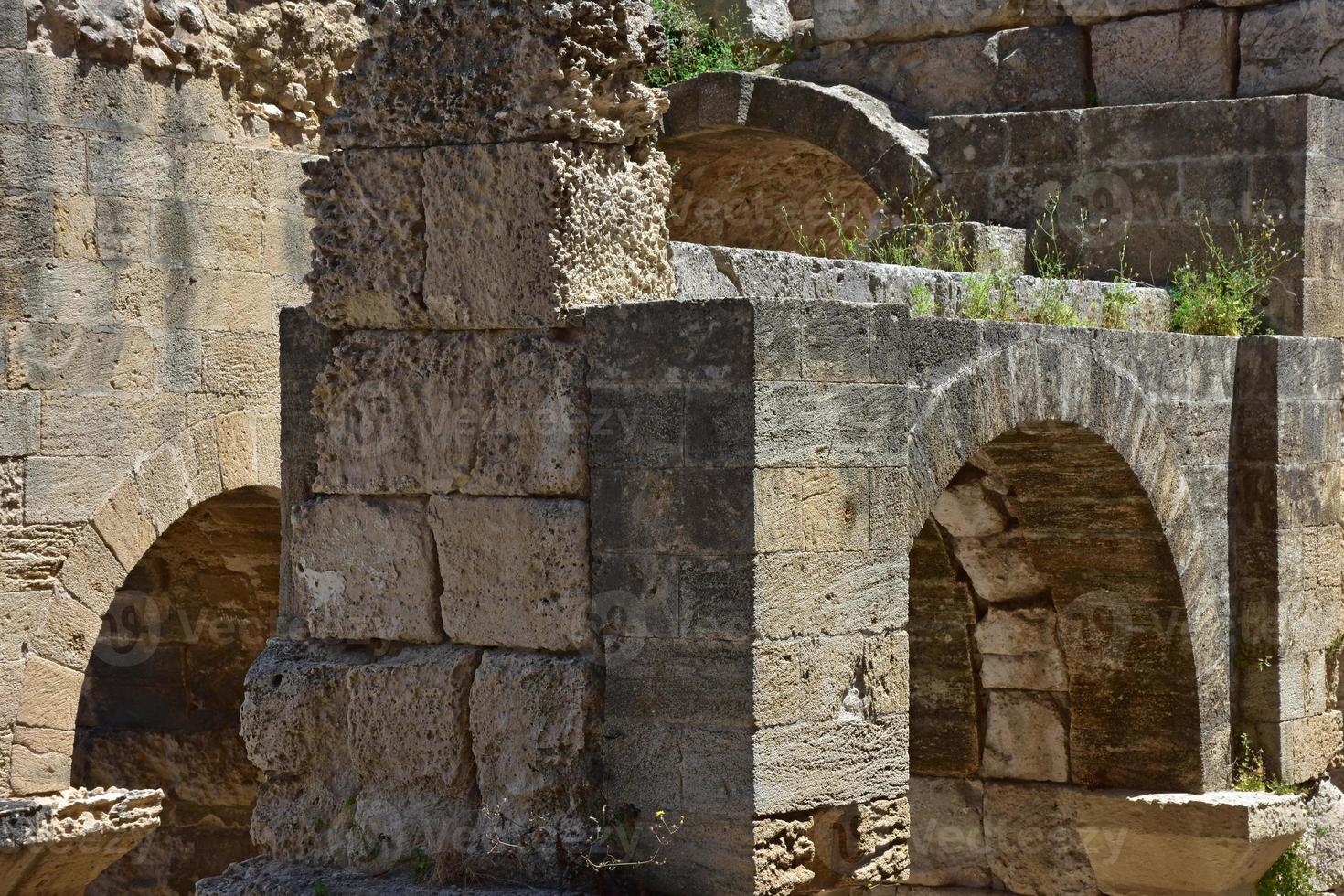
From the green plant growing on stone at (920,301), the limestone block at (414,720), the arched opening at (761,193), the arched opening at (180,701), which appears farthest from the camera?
the arched opening at (761,193)

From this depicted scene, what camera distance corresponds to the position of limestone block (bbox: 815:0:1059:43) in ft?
32.1

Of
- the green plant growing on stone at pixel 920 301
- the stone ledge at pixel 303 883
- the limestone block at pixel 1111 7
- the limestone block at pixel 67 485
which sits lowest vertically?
the stone ledge at pixel 303 883

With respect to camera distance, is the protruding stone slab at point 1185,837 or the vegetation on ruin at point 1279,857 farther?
the vegetation on ruin at point 1279,857

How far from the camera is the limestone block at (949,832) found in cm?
862

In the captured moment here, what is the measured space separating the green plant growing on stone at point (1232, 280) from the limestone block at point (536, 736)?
3.98 meters

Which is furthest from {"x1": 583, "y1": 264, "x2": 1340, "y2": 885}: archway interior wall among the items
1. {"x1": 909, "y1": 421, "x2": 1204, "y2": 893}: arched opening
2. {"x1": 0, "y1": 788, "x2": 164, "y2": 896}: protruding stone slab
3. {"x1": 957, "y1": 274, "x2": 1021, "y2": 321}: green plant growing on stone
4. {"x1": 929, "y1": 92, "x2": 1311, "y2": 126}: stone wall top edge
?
{"x1": 929, "y1": 92, "x2": 1311, "y2": 126}: stone wall top edge

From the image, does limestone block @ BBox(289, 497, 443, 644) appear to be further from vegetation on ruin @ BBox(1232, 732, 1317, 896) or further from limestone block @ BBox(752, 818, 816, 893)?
vegetation on ruin @ BBox(1232, 732, 1317, 896)

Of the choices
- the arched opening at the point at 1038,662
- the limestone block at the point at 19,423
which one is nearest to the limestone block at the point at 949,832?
the arched opening at the point at 1038,662

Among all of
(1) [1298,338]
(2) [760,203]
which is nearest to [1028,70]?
(1) [1298,338]

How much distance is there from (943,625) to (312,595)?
341 centimetres

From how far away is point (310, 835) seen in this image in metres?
5.76

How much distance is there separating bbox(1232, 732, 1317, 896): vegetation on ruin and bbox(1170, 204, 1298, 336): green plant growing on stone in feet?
5.70

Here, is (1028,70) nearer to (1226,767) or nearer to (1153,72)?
(1153,72)

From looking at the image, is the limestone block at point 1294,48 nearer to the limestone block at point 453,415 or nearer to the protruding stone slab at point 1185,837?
the protruding stone slab at point 1185,837
